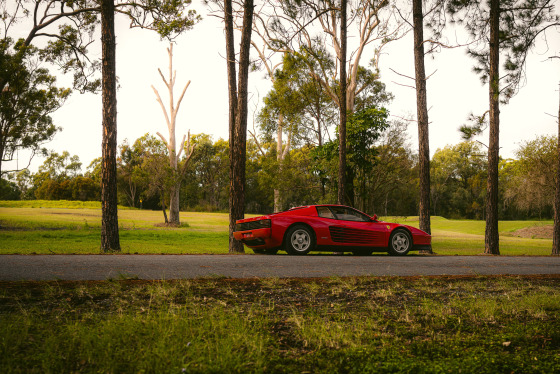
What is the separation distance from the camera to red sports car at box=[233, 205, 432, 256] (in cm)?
1066

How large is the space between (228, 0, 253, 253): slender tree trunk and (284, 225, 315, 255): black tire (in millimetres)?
3222

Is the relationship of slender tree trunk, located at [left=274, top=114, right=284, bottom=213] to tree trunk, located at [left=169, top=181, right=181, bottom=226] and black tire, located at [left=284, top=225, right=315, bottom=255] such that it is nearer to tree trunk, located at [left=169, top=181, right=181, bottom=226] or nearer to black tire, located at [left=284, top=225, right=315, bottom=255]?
tree trunk, located at [left=169, top=181, right=181, bottom=226]

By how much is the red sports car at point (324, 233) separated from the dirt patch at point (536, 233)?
98.5ft

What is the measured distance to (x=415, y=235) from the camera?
12047 millimetres

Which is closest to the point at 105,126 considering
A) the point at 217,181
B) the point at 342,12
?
the point at 342,12


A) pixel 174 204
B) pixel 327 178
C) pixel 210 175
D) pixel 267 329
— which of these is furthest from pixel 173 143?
pixel 210 175

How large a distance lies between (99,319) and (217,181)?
70691 mm

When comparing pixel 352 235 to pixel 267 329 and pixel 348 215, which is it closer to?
pixel 348 215

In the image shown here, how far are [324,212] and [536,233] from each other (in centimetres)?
3370

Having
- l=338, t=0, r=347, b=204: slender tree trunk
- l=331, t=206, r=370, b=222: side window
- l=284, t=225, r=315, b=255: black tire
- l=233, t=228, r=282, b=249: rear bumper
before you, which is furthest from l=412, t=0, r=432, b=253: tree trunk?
l=233, t=228, r=282, b=249: rear bumper

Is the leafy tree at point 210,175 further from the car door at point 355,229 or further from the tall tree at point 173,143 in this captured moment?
the car door at point 355,229

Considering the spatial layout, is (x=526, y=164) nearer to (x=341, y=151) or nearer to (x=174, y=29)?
(x=341, y=151)

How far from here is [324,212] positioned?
11.3 meters

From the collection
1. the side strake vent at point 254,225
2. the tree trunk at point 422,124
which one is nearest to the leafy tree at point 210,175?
the tree trunk at point 422,124
